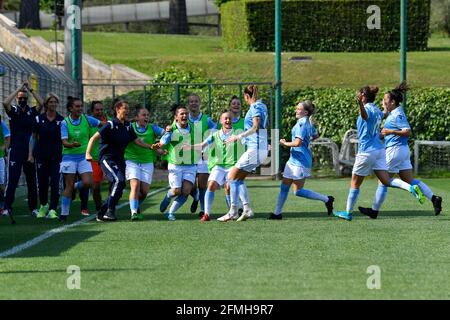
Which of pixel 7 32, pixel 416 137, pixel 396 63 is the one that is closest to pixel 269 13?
pixel 396 63

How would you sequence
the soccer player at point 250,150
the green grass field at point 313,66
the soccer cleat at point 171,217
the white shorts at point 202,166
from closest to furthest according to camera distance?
1. the soccer player at point 250,150
2. the soccer cleat at point 171,217
3. the white shorts at point 202,166
4. the green grass field at point 313,66

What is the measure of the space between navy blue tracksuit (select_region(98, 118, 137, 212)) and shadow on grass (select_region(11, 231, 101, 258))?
199cm

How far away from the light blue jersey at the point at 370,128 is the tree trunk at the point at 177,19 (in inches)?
1651

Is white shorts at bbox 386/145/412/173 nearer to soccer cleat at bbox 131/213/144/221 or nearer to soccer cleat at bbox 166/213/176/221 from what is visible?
soccer cleat at bbox 166/213/176/221

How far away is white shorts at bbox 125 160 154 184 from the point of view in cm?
1761

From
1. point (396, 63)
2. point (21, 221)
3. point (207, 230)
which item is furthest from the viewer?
point (396, 63)

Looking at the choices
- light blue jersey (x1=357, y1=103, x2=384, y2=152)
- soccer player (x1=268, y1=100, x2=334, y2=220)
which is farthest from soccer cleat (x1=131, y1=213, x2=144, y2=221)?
light blue jersey (x1=357, y1=103, x2=384, y2=152)

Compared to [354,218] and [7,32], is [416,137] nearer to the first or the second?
[354,218]

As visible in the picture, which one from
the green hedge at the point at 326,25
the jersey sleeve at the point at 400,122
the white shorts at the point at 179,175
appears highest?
the green hedge at the point at 326,25

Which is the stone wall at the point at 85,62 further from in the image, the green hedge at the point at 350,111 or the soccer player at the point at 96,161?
the soccer player at the point at 96,161

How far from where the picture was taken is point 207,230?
51.5 feet

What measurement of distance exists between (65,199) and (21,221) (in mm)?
702

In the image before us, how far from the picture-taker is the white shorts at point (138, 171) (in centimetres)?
1761

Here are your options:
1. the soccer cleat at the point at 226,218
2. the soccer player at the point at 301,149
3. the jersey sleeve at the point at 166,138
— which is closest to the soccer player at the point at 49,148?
the jersey sleeve at the point at 166,138
